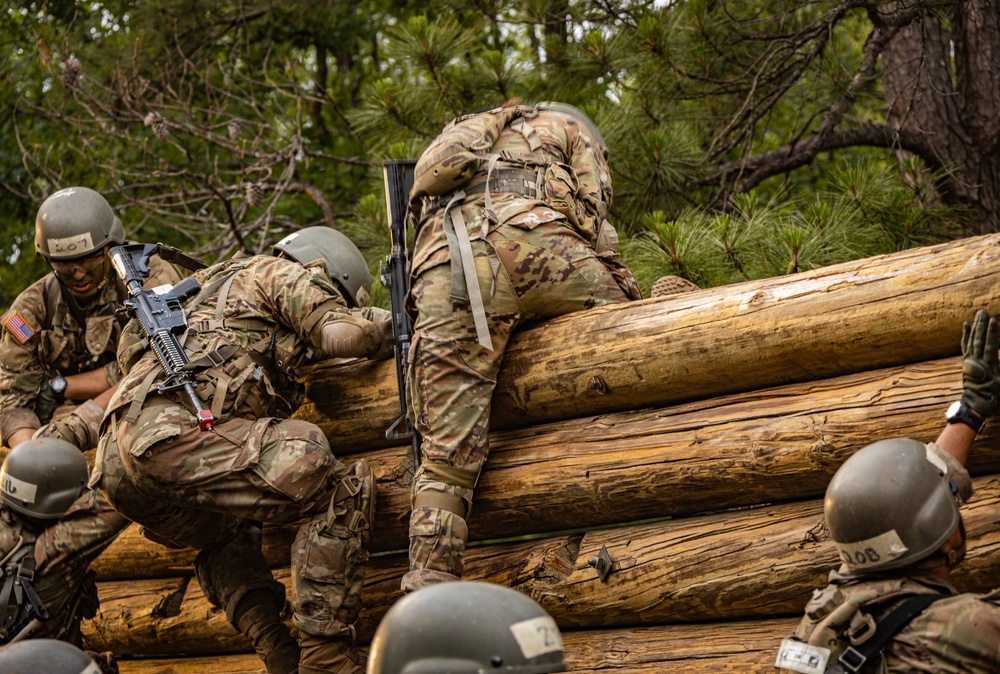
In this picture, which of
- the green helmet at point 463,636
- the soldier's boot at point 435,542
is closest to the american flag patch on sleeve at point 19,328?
the soldier's boot at point 435,542

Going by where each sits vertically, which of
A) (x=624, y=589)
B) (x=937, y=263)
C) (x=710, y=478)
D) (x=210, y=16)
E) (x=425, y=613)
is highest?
(x=210, y=16)

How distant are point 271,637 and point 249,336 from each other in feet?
5.09

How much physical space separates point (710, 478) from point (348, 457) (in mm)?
2253

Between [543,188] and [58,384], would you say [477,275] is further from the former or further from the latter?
[58,384]

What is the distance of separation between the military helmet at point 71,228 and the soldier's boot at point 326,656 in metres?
2.77

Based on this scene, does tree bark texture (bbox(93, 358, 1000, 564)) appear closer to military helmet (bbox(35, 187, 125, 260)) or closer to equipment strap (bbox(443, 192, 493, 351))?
equipment strap (bbox(443, 192, 493, 351))

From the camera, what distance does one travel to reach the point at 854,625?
361cm

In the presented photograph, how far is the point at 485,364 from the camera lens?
5.20 m

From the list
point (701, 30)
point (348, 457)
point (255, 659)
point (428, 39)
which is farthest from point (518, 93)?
point (255, 659)

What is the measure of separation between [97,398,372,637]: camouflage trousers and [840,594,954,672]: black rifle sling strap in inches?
101

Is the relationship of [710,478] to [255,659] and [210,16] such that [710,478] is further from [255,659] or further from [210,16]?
[210,16]

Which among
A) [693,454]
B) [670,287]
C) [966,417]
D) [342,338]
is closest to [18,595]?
[342,338]

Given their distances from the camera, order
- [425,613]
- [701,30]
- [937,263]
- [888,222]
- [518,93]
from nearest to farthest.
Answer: [425,613] → [937,263] → [888,222] → [701,30] → [518,93]

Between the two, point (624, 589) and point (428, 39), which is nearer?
point (624, 589)
